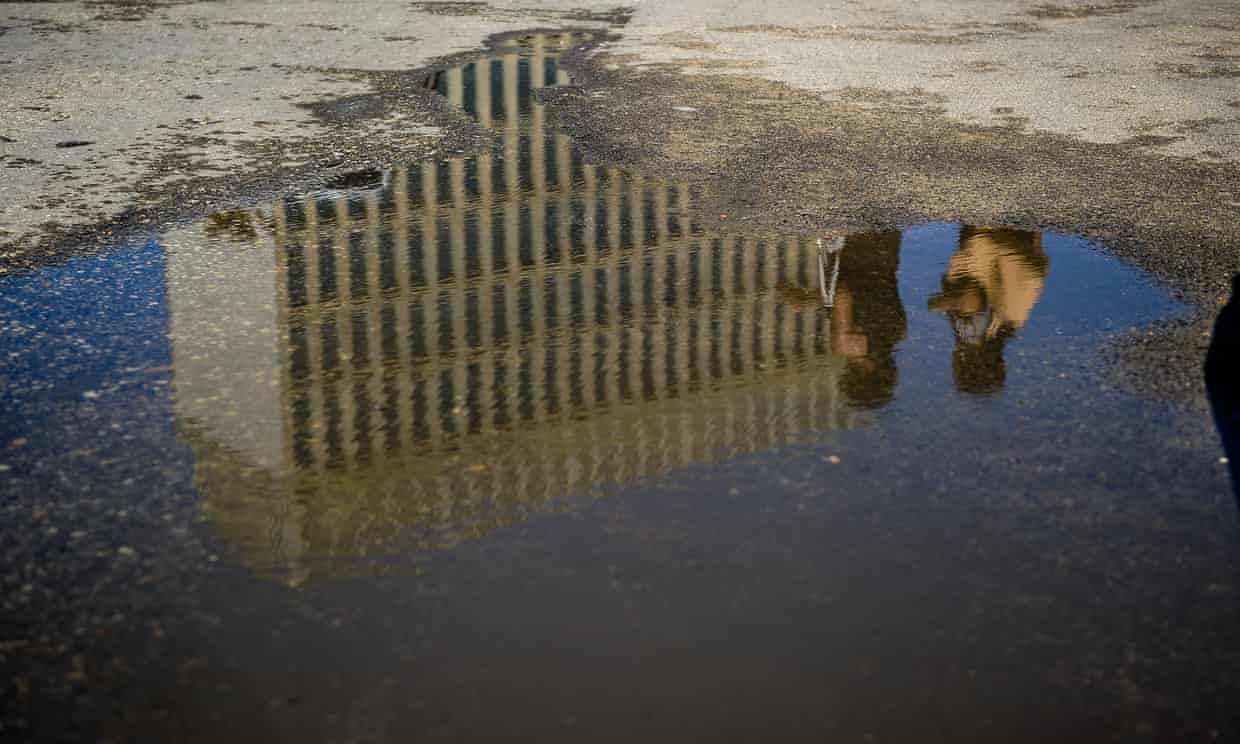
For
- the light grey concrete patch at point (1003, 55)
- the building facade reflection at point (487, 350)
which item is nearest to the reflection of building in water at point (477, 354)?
the building facade reflection at point (487, 350)

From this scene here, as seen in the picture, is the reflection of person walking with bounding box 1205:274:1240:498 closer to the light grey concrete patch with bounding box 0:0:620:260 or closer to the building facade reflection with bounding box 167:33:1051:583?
the building facade reflection with bounding box 167:33:1051:583

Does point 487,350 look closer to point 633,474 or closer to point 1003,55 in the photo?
point 633,474

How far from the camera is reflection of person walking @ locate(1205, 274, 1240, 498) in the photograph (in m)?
3.79

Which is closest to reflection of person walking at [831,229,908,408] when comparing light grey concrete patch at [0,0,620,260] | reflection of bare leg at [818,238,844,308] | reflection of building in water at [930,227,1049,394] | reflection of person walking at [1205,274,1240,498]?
reflection of bare leg at [818,238,844,308]

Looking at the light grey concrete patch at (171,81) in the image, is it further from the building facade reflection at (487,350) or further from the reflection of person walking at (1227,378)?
the reflection of person walking at (1227,378)

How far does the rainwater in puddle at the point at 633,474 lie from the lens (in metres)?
2.70

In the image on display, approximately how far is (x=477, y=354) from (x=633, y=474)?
1.14 metres

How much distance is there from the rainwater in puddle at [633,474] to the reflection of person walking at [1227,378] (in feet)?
0.35

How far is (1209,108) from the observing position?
823 cm

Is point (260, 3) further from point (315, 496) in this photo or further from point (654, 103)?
point (315, 496)

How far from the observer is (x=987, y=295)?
4824 millimetres

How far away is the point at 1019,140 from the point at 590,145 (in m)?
2.47

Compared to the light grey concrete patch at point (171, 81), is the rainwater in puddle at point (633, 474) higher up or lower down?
lower down

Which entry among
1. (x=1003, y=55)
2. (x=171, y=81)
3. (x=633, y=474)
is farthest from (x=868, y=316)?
(x=1003, y=55)
